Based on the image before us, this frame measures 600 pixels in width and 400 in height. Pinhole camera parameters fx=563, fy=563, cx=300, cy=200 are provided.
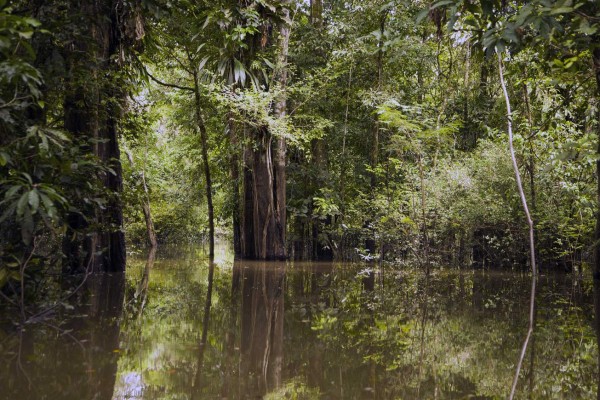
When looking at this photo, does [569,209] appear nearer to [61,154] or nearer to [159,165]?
[61,154]

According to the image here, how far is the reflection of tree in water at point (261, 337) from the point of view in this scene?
3660mm

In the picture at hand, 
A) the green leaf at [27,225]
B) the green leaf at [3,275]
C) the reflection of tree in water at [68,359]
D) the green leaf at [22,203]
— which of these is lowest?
the reflection of tree in water at [68,359]

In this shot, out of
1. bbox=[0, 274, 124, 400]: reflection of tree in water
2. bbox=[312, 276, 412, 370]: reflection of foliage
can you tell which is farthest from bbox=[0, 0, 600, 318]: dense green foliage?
bbox=[312, 276, 412, 370]: reflection of foliage

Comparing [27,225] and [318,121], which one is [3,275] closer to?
[27,225]

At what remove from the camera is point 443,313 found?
6.51m

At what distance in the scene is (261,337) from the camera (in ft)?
16.4

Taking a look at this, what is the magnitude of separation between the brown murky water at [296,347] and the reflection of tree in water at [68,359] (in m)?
0.01

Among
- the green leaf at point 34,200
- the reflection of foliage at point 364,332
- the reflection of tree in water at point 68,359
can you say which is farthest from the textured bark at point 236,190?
the green leaf at point 34,200

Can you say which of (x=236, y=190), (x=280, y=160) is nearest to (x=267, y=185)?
(x=280, y=160)

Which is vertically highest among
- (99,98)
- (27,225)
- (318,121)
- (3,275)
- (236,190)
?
(318,121)

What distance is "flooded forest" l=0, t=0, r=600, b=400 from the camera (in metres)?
4.05

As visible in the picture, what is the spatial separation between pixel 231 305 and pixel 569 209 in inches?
319

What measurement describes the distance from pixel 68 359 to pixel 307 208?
48.8 ft

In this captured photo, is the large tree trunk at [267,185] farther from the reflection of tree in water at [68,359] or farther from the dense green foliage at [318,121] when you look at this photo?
the reflection of tree in water at [68,359]
